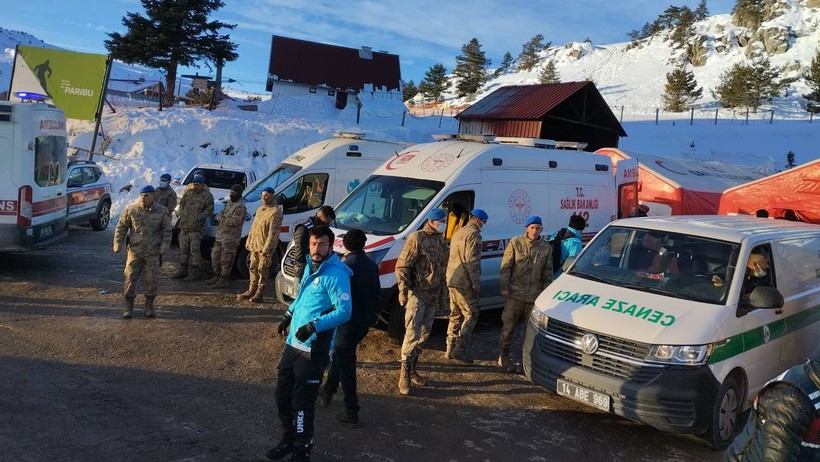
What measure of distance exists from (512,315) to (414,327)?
1366 mm

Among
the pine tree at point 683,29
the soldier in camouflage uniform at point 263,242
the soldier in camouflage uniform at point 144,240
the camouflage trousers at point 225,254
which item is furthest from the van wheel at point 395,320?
the pine tree at point 683,29

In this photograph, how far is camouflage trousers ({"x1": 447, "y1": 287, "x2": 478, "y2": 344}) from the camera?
269 inches

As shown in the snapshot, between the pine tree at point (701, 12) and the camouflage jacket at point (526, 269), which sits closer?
the camouflage jacket at point (526, 269)

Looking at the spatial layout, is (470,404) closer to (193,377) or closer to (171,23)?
(193,377)

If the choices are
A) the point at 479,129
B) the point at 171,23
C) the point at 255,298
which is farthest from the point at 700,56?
the point at 255,298

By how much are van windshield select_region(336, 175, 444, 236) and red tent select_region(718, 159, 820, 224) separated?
809 cm

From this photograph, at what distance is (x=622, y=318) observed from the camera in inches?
209

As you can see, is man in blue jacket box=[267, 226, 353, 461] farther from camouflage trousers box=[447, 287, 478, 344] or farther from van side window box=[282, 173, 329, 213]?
van side window box=[282, 173, 329, 213]

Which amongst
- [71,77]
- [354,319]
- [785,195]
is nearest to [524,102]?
[785,195]

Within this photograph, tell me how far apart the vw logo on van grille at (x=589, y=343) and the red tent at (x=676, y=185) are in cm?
1053

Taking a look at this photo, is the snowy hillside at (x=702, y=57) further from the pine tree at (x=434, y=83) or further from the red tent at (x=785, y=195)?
the red tent at (x=785, y=195)

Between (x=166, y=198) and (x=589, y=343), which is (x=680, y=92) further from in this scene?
(x=589, y=343)

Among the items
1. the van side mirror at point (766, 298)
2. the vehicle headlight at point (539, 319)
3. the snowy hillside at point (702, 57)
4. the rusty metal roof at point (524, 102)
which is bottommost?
the vehicle headlight at point (539, 319)

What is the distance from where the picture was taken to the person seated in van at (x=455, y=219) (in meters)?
7.95
